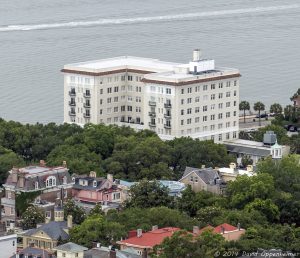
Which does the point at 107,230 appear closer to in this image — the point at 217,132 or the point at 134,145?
the point at 134,145

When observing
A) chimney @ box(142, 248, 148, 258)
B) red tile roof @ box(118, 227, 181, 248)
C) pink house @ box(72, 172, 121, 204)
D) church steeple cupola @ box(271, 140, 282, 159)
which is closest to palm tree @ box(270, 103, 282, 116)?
church steeple cupola @ box(271, 140, 282, 159)

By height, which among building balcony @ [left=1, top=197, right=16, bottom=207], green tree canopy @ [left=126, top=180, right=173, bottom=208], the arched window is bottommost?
building balcony @ [left=1, top=197, right=16, bottom=207]

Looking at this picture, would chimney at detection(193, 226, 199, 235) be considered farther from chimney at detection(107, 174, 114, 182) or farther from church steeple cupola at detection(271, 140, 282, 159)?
church steeple cupola at detection(271, 140, 282, 159)

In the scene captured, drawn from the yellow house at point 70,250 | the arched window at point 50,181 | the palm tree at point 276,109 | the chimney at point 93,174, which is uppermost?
the palm tree at point 276,109

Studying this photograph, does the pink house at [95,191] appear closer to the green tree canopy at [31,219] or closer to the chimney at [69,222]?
the green tree canopy at [31,219]

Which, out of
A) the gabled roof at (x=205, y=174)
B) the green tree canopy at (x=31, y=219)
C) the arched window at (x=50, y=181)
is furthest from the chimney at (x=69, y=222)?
the gabled roof at (x=205, y=174)

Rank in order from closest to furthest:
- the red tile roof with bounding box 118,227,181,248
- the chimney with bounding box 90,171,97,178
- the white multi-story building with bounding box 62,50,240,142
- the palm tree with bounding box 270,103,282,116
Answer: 1. the red tile roof with bounding box 118,227,181,248
2. the chimney with bounding box 90,171,97,178
3. the white multi-story building with bounding box 62,50,240,142
4. the palm tree with bounding box 270,103,282,116

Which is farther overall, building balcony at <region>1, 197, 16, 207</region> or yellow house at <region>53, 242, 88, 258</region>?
building balcony at <region>1, 197, 16, 207</region>

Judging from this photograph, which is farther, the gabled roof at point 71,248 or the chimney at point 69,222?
the chimney at point 69,222
